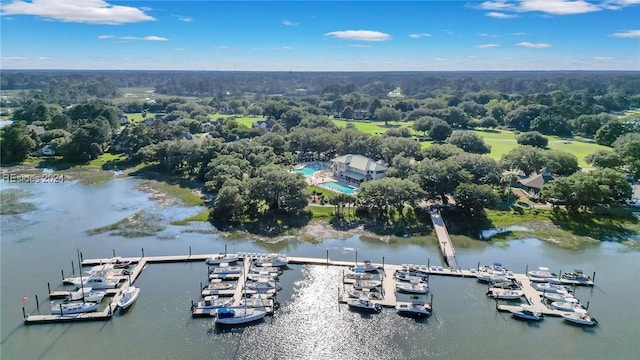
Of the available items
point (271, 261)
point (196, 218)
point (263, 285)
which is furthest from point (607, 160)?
point (196, 218)

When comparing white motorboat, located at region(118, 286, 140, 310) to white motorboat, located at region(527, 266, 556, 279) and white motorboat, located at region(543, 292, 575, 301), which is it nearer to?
white motorboat, located at region(543, 292, 575, 301)

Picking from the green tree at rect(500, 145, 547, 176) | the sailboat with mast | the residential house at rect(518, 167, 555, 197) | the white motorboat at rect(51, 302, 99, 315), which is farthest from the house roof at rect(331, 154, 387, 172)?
the white motorboat at rect(51, 302, 99, 315)

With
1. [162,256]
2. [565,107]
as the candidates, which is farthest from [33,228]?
[565,107]

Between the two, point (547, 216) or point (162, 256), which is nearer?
point (162, 256)

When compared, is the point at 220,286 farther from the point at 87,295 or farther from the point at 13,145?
the point at 13,145

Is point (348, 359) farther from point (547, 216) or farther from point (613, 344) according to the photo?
point (547, 216)

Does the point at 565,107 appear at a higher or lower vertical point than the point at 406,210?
higher

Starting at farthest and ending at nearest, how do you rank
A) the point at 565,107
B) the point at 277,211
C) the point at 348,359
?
the point at 565,107, the point at 277,211, the point at 348,359

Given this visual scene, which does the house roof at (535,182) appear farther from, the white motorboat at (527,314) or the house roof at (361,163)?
the white motorboat at (527,314)
